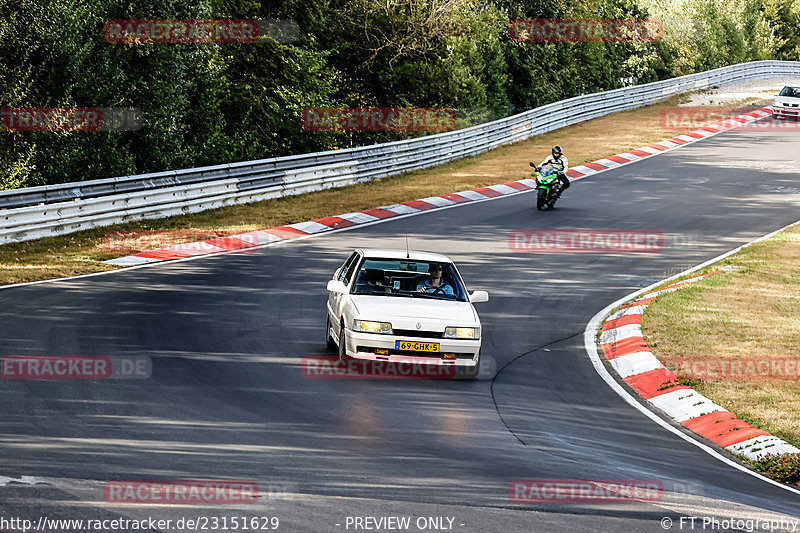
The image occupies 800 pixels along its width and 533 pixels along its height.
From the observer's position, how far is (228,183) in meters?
25.4

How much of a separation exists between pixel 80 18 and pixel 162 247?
782cm

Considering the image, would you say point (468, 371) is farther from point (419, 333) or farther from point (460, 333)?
point (419, 333)

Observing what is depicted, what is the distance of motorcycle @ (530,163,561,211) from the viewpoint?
2533cm

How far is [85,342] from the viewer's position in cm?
1238

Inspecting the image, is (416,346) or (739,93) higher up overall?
(739,93)

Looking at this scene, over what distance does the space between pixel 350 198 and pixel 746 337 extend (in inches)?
557

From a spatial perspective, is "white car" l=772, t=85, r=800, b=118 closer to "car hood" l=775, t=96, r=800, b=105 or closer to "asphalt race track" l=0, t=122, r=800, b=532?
"car hood" l=775, t=96, r=800, b=105

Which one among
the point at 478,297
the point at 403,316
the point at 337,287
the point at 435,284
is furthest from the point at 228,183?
the point at 403,316

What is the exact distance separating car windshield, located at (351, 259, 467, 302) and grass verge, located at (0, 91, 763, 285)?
22.9 feet

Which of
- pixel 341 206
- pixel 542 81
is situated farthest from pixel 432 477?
pixel 542 81

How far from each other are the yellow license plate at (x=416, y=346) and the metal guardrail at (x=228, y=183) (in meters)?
11.2

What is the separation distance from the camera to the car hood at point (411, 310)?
11.6m

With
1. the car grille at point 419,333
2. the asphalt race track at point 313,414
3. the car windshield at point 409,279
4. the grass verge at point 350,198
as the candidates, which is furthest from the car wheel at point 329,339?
the grass verge at point 350,198

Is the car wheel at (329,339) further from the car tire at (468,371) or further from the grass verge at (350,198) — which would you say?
the grass verge at (350,198)
